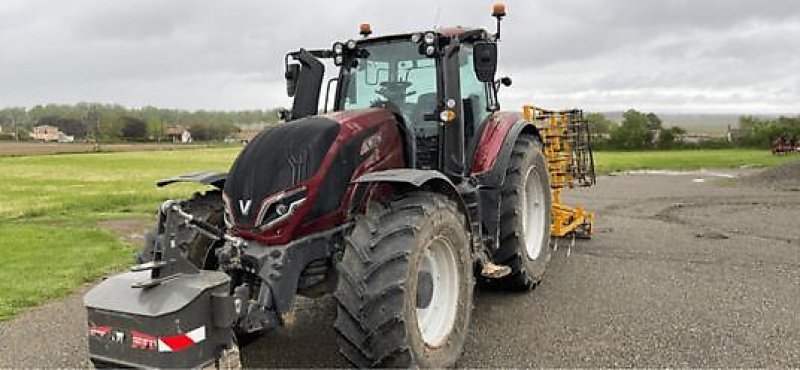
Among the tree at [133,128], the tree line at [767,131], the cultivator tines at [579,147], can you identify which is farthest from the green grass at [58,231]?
the tree at [133,128]

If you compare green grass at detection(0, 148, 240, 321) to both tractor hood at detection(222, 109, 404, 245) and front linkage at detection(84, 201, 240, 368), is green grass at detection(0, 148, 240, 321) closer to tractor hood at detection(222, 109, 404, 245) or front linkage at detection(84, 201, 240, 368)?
tractor hood at detection(222, 109, 404, 245)

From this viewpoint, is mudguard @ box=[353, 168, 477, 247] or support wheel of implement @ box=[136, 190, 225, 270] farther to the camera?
support wheel of implement @ box=[136, 190, 225, 270]

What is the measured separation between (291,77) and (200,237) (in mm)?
2031

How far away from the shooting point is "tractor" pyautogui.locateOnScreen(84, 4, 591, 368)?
3438 millimetres

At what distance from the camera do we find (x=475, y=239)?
5477 millimetres

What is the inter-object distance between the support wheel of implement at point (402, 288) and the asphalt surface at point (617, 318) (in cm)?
50

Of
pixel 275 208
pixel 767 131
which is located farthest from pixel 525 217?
pixel 767 131

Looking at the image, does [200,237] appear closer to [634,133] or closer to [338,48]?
[338,48]

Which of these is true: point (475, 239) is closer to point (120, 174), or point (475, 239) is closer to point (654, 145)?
point (120, 174)

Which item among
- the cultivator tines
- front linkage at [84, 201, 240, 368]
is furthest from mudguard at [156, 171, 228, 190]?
the cultivator tines

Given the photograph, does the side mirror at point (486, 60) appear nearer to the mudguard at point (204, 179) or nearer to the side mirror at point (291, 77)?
the side mirror at point (291, 77)

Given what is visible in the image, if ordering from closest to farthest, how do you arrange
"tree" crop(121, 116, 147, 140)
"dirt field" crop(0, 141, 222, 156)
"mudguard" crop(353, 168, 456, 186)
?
"mudguard" crop(353, 168, 456, 186)
"dirt field" crop(0, 141, 222, 156)
"tree" crop(121, 116, 147, 140)

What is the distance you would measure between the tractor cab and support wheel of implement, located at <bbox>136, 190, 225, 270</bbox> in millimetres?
1247

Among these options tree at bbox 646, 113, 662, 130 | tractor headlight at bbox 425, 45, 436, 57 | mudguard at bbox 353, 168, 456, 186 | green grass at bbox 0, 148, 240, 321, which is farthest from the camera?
tree at bbox 646, 113, 662, 130
